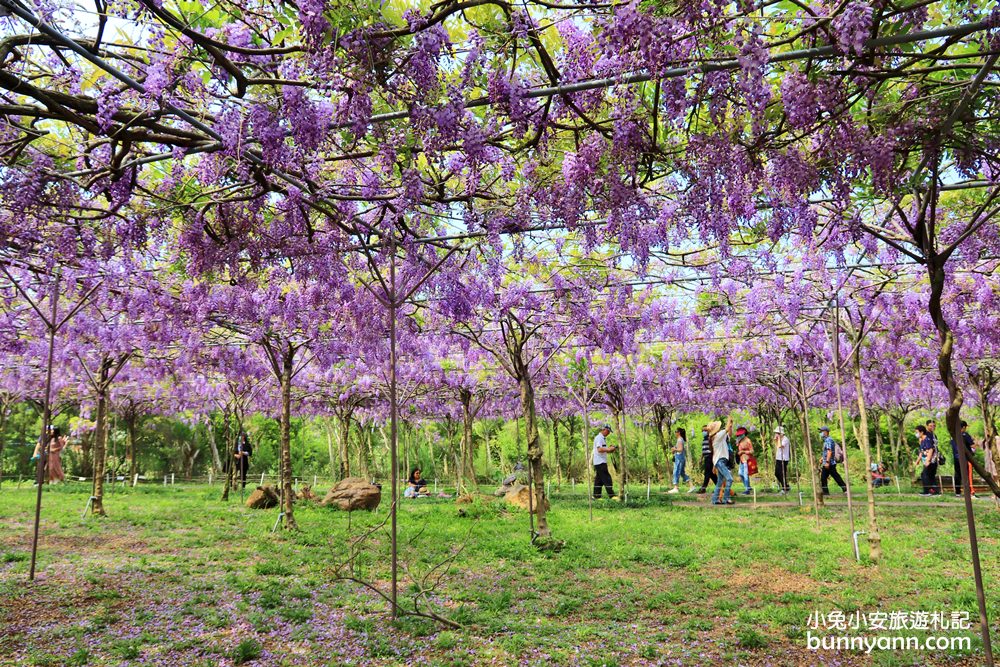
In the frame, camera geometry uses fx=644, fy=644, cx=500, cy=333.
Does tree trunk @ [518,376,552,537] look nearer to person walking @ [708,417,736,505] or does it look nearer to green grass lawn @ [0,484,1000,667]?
green grass lawn @ [0,484,1000,667]

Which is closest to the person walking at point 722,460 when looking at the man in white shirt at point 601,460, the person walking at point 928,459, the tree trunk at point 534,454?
the man in white shirt at point 601,460

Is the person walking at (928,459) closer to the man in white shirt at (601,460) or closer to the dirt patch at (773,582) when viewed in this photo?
the man in white shirt at (601,460)

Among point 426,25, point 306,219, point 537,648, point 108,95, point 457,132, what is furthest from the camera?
point 306,219

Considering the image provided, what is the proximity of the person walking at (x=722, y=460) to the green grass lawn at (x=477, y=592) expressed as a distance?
3354 millimetres

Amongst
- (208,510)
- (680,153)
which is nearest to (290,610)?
(680,153)

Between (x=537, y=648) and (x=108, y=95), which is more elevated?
(x=108, y=95)

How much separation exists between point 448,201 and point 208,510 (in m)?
8.89

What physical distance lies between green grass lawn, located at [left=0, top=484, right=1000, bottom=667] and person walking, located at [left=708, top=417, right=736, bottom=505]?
11.0ft

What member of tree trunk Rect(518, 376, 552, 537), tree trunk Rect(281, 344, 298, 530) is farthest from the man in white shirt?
tree trunk Rect(281, 344, 298, 530)

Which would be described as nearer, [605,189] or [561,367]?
[605,189]

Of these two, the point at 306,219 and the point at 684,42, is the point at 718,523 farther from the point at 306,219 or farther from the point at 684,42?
the point at 684,42

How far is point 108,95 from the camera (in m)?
3.30

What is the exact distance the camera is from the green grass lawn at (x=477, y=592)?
153 inches

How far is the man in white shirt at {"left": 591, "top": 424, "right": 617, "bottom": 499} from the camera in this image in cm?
1419
